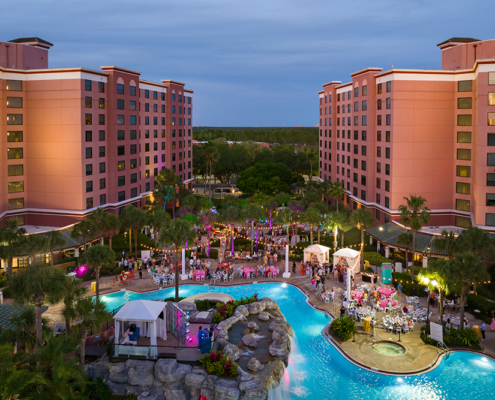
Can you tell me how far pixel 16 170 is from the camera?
5162 cm

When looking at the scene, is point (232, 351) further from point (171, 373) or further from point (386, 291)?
point (386, 291)

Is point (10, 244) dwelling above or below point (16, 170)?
below

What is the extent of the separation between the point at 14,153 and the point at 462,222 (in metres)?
54.4

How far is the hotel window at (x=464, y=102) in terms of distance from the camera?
4975 cm

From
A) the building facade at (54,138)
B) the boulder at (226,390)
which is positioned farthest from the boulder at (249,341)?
the building facade at (54,138)

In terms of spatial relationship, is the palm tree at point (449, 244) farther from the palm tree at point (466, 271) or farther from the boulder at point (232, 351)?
the boulder at point (232, 351)

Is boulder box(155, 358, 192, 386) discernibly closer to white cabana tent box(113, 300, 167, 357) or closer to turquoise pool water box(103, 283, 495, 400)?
white cabana tent box(113, 300, 167, 357)

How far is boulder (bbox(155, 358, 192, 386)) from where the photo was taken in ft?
76.6

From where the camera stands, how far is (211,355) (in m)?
23.8

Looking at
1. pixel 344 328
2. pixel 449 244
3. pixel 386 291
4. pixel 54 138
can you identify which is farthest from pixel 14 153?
pixel 449 244

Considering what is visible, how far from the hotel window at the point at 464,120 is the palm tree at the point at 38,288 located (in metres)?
46.4

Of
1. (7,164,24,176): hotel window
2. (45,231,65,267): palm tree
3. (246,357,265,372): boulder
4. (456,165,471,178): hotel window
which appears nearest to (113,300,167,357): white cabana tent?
(246,357,265,372): boulder

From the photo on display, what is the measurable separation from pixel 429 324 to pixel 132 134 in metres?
49.3

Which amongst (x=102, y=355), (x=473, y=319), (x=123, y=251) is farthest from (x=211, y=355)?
(x=123, y=251)
